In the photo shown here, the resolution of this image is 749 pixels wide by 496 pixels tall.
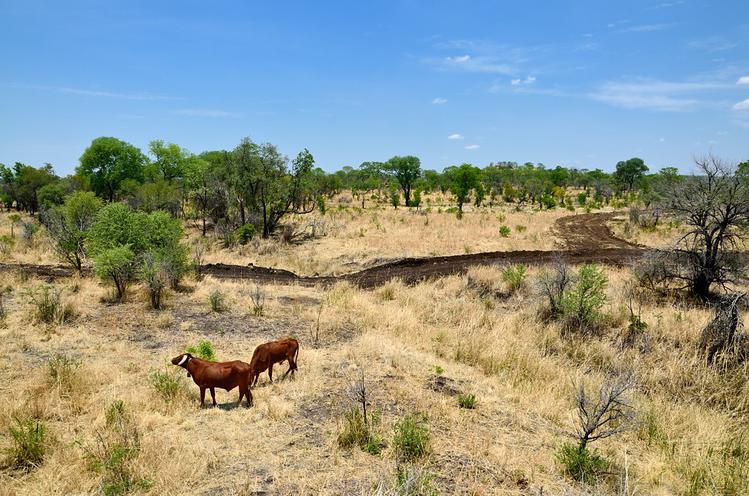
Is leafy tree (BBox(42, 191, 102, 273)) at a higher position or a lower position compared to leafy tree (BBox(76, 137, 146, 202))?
lower

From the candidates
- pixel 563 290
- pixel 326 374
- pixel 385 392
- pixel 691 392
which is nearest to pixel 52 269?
pixel 326 374

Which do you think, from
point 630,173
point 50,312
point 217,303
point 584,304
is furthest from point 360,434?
point 630,173

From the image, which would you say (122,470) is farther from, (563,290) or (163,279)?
(563,290)

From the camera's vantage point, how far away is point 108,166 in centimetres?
4553

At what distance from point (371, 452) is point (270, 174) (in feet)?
85.7

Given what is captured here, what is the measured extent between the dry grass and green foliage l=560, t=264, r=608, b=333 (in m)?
0.57

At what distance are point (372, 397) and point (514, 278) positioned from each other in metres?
10.4

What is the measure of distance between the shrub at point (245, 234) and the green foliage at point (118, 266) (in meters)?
12.9

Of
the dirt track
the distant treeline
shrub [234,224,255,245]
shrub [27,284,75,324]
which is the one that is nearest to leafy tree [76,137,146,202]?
the distant treeline

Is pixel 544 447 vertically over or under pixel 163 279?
under

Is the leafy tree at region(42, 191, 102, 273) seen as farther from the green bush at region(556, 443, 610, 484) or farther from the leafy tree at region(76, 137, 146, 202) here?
the leafy tree at region(76, 137, 146, 202)

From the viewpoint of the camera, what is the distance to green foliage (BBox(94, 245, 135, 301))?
13648 mm

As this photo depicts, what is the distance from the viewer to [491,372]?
9.09 m

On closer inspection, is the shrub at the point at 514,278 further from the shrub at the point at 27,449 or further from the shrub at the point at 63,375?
the shrub at the point at 27,449
